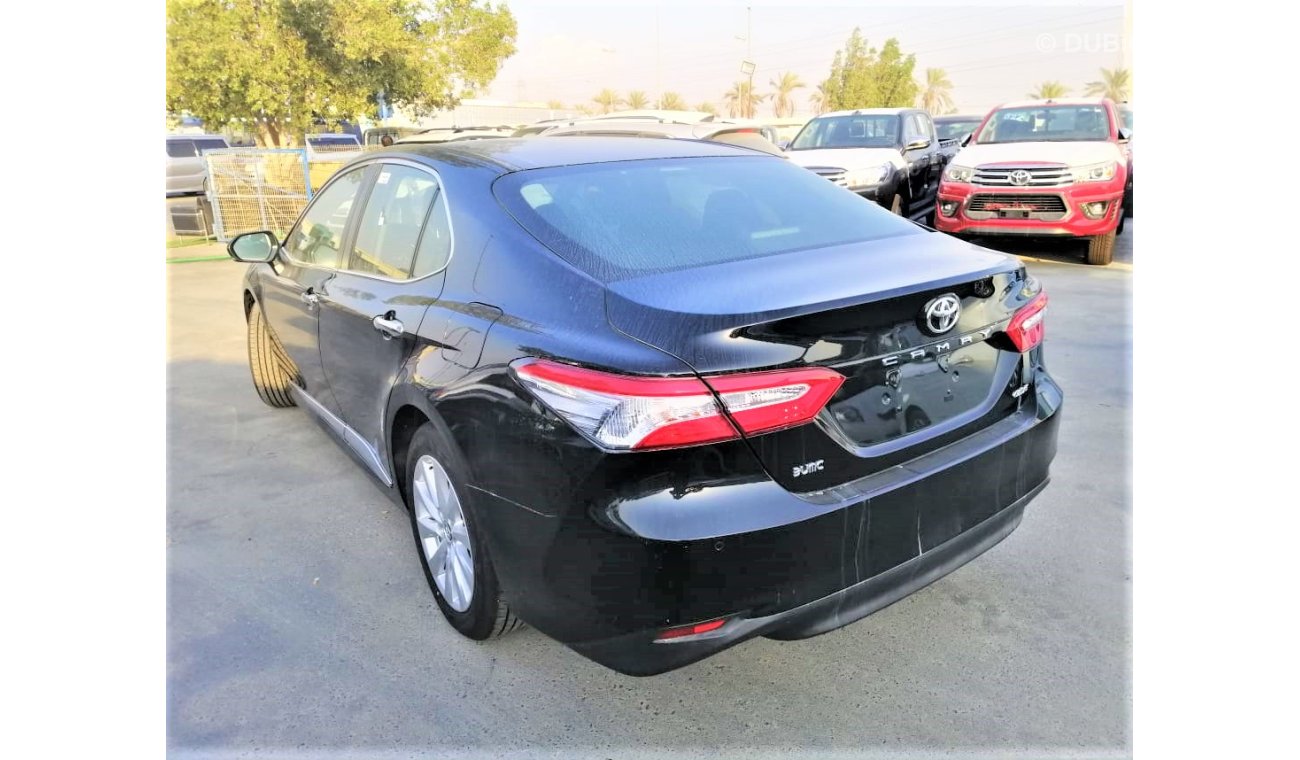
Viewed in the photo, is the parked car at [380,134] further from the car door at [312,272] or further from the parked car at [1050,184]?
the car door at [312,272]

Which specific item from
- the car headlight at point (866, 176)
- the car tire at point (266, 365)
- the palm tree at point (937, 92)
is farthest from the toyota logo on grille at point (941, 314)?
the palm tree at point (937, 92)

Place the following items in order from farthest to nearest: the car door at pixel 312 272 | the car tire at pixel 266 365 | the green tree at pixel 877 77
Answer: the green tree at pixel 877 77 → the car tire at pixel 266 365 → the car door at pixel 312 272

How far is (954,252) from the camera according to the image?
8.23ft

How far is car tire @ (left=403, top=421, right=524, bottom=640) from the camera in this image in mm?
2391

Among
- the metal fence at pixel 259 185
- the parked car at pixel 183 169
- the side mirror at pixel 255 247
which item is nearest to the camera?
the side mirror at pixel 255 247

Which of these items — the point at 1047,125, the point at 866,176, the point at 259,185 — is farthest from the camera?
the point at 259,185

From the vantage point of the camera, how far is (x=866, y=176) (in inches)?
404

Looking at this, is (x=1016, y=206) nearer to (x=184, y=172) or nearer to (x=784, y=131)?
(x=784, y=131)

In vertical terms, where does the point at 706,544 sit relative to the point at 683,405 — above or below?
below

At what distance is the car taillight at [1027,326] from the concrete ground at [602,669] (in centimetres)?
96

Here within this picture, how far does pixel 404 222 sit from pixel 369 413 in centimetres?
73

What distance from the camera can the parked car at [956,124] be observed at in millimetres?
18062

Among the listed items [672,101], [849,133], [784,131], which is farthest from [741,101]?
[849,133]

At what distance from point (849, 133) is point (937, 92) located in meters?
49.0
